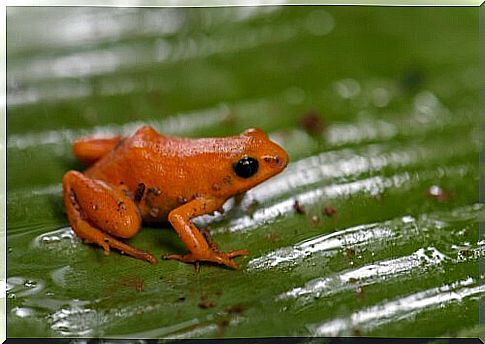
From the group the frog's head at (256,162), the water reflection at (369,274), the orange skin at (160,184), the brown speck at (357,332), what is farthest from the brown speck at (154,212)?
the brown speck at (357,332)

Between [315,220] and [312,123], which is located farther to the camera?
[312,123]

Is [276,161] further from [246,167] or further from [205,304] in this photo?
[205,304]

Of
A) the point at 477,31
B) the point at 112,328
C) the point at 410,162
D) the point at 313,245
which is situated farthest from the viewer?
the point at 477,31

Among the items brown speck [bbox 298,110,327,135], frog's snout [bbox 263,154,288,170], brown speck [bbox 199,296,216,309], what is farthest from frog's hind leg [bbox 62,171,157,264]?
brown speck [bbox 298,110,327,135]

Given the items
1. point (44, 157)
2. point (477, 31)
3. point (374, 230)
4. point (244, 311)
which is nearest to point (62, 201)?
point (44, 157)

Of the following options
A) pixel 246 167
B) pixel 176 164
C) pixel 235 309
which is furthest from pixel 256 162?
pixel 235 309

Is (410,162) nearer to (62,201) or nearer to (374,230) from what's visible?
(374,230)

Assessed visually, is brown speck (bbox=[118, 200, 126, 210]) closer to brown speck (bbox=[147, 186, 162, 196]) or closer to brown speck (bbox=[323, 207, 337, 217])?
brown speck (bbox=[147, 186, 162, 196])
